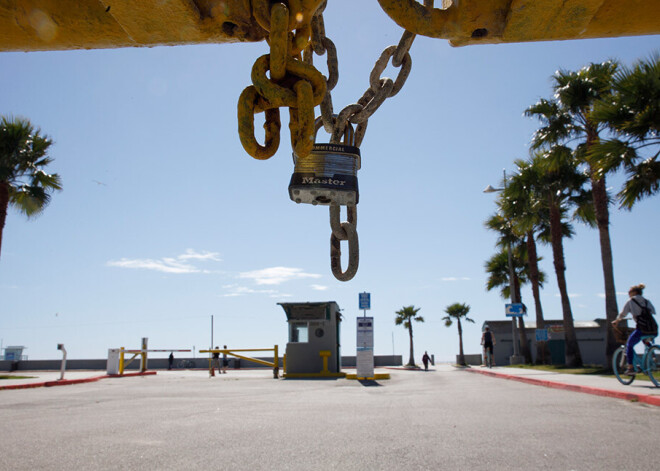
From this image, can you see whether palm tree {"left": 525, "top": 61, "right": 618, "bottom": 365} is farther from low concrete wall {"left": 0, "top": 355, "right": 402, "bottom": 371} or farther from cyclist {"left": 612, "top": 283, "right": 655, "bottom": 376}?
low concrete wall {"left": 0, "top": 355, "right": 402, "bottom": 371}

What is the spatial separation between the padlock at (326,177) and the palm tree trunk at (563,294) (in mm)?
21803

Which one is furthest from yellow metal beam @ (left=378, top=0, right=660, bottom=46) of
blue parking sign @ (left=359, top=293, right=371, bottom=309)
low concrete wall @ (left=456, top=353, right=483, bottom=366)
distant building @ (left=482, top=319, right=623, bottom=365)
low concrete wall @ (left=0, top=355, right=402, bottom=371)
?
low concrete wall @ (left=456, top=353, right=483, bottom=366)

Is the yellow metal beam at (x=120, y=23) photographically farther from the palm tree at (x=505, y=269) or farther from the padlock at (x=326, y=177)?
the palm tree at (x=505, y=269)

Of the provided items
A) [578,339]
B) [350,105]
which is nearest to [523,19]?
[350,105]

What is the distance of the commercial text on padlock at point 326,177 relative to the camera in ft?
6.89

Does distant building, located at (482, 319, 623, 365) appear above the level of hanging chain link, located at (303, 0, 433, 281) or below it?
below

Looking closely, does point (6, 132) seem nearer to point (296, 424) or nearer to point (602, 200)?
point (296, 424)

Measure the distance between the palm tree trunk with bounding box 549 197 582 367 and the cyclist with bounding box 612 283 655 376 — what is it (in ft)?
43.3

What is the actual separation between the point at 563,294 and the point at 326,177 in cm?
2216

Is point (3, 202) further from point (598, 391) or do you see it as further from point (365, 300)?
point (598, 391)

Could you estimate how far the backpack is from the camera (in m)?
8.66

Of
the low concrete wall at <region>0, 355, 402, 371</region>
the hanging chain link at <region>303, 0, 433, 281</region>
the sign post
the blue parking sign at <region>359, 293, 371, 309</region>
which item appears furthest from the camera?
the low concrete wall at <region>0, 355, 402, 371</region>

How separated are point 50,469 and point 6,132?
65.0 feet

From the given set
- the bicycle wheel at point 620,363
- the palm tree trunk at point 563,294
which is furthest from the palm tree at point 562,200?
the bicycle wheel at point 620,363
